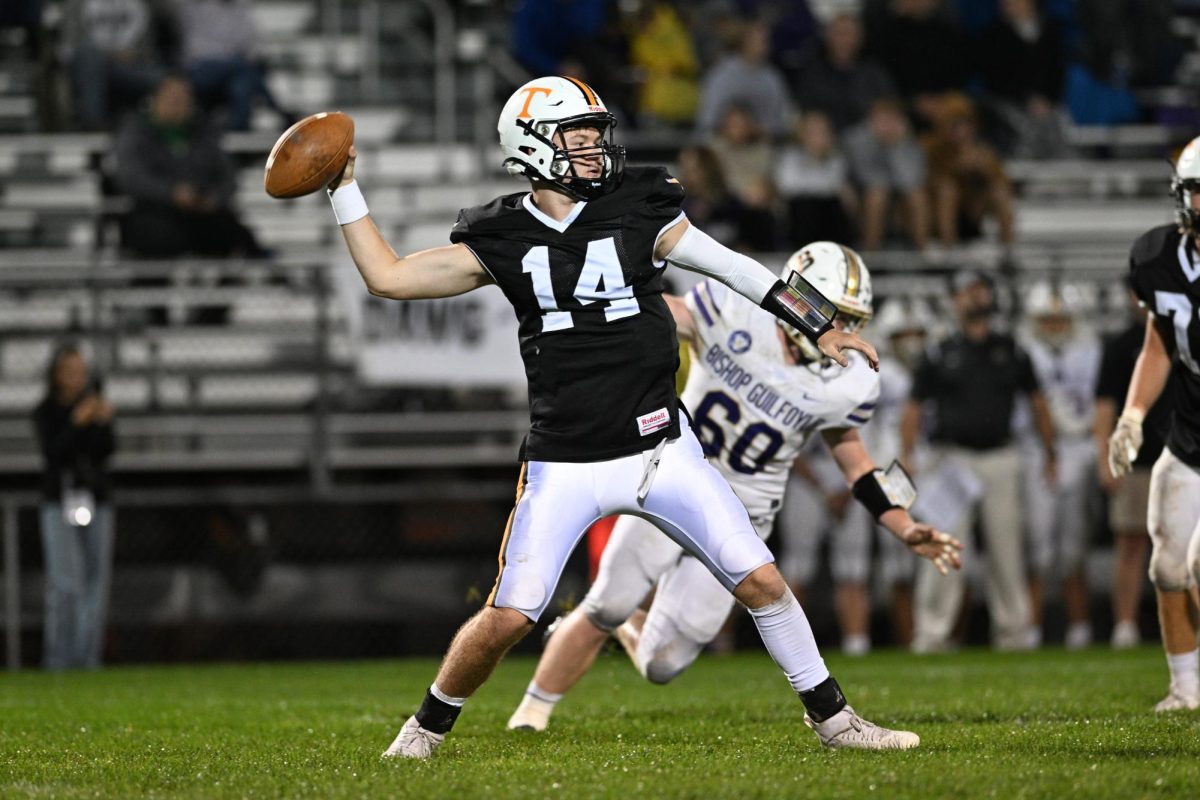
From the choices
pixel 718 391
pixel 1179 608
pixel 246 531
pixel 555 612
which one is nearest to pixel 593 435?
pixel 718 391

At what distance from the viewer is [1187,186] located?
5840 mm

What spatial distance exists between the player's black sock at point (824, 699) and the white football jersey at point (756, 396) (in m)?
1.11

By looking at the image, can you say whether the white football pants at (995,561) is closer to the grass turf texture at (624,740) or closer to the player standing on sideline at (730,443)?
the grass turf texture at (624,740)

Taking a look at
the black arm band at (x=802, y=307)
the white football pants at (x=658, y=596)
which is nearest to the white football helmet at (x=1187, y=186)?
the black arm band at (x=802, y=307)

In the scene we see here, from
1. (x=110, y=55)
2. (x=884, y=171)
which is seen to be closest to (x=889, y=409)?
(x=884, y=171)

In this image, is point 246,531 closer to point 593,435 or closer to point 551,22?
A: point 551,22

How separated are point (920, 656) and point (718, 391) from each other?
4933mm

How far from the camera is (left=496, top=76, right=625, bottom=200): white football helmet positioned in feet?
16.4

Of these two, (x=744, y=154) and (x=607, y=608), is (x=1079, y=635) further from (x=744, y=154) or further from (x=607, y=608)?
(x=607, y=608)

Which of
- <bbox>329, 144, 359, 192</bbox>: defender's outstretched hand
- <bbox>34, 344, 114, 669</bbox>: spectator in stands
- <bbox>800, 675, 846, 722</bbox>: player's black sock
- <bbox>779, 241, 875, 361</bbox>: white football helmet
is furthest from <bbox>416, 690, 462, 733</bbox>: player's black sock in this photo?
<bbox>34, 344, 114, 669</bbox>: spectator in stands

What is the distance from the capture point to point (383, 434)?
12.1m

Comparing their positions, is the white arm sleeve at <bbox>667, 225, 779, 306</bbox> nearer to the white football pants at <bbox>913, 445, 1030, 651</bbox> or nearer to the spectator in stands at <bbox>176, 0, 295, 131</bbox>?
the white football pants at <bbox>913, 445, 1030, 651</bbox>

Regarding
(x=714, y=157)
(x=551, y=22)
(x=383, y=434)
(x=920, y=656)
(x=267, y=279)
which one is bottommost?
(x=920, y=656)

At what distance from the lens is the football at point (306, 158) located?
4.93m
